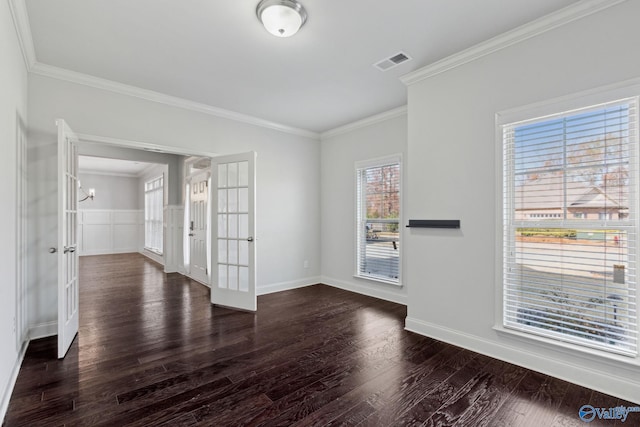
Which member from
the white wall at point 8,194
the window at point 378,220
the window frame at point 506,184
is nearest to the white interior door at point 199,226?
the window at point 378,220

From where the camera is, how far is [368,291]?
15.3ft

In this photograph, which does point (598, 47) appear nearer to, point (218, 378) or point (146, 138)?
point (218, 378)

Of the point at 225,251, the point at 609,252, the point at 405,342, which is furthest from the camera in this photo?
the point at 225,251

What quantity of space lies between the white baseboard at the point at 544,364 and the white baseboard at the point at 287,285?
2440 millimetres

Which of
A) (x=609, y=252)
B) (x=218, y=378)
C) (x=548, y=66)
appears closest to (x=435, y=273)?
(x=609, y=252)

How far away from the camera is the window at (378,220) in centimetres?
438

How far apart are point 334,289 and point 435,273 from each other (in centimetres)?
230

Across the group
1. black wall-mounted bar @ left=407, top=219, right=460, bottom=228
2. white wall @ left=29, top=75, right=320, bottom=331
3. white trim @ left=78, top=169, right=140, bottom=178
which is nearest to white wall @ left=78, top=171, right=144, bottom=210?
white trim @ left=78, top=169, right=140, bottom=178

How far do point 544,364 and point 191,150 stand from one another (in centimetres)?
439

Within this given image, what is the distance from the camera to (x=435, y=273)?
10.0ft

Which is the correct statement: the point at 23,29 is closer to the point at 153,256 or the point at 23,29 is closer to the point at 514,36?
the point at 514,36

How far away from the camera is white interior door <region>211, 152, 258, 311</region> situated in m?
3.99

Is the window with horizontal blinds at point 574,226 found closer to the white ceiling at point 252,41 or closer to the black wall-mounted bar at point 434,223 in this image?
the black wall-mounted bar at point 434,223

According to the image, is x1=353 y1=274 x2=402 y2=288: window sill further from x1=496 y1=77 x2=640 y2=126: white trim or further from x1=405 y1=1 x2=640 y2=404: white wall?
x1=496 y1=77 x2=640 y2=126: white trim
